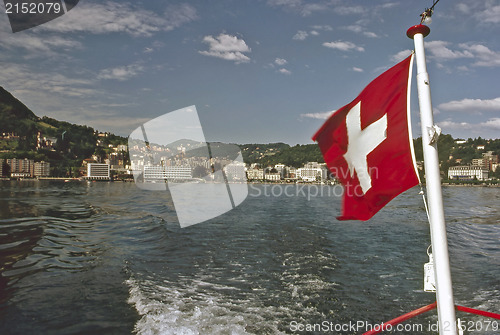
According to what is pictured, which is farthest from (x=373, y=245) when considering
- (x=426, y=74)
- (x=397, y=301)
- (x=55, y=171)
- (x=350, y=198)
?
(x=55, y=171)

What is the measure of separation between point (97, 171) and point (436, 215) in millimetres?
160409

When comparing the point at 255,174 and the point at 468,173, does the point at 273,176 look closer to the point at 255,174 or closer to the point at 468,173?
the point at 255,174

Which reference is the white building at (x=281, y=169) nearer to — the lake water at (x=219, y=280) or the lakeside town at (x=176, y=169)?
the lakeside town at (x=176, y=169)

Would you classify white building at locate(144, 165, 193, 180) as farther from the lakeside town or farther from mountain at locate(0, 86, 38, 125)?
mountain at locate(0, 86, 38, 125)

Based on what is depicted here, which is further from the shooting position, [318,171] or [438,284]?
[318,171]

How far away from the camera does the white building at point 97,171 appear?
14075 centimetres

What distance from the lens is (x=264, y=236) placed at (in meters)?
13.0

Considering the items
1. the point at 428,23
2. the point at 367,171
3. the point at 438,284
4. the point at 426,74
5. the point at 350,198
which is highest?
the point at 428,23

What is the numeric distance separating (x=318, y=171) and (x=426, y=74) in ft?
565

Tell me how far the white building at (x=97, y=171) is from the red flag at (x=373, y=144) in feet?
510

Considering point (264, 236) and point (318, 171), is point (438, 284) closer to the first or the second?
point (264, 236)

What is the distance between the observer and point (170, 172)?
5340 inches

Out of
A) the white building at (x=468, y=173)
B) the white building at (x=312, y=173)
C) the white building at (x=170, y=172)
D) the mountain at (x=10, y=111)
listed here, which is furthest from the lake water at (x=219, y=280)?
the mountain at (x=10, y=111)

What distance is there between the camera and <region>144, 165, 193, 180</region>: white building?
129 metres
